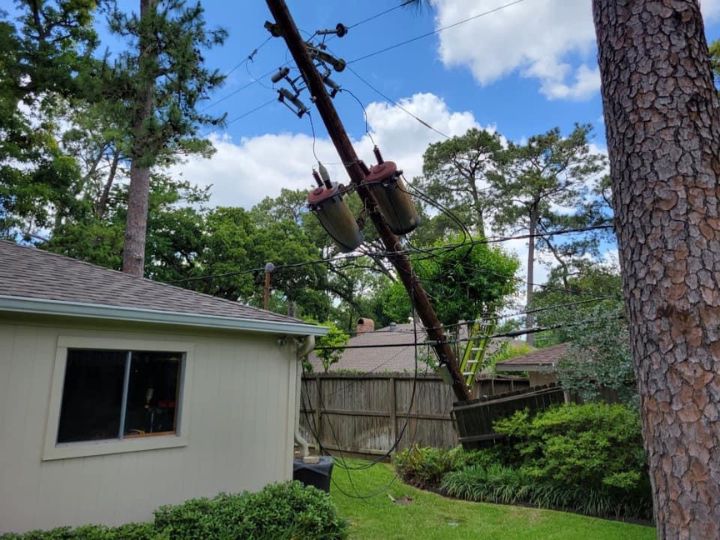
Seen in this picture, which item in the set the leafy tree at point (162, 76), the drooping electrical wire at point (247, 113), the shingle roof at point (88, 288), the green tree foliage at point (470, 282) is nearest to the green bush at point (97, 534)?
the shingle roof at point (88, 288)

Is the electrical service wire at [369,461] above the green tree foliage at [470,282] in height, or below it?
below

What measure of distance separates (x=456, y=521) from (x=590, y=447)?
6.50 ft

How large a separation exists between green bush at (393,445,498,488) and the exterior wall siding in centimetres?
304

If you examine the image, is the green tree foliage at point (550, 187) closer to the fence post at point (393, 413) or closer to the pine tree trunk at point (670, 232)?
the fence post at point (393, 413)

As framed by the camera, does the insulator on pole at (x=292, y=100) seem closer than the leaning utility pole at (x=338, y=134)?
No

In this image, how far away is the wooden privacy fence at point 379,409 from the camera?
9.96 meters

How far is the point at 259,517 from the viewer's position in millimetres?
4664

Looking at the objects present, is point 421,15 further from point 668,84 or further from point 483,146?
point 483,146

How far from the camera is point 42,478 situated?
4145mm

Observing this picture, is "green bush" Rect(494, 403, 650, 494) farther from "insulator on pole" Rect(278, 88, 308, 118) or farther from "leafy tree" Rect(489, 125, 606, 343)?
"leafy tree" Rect(489, 125, 606, 343)

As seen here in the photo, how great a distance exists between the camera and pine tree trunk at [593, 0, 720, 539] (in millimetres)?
1889

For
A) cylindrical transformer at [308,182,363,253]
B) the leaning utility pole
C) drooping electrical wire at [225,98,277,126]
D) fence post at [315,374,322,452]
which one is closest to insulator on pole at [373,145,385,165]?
the leaning utility pole

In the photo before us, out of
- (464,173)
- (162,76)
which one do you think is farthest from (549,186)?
(162,76)

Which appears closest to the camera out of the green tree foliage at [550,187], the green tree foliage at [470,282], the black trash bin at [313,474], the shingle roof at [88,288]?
the shingle roof at [88,288]
